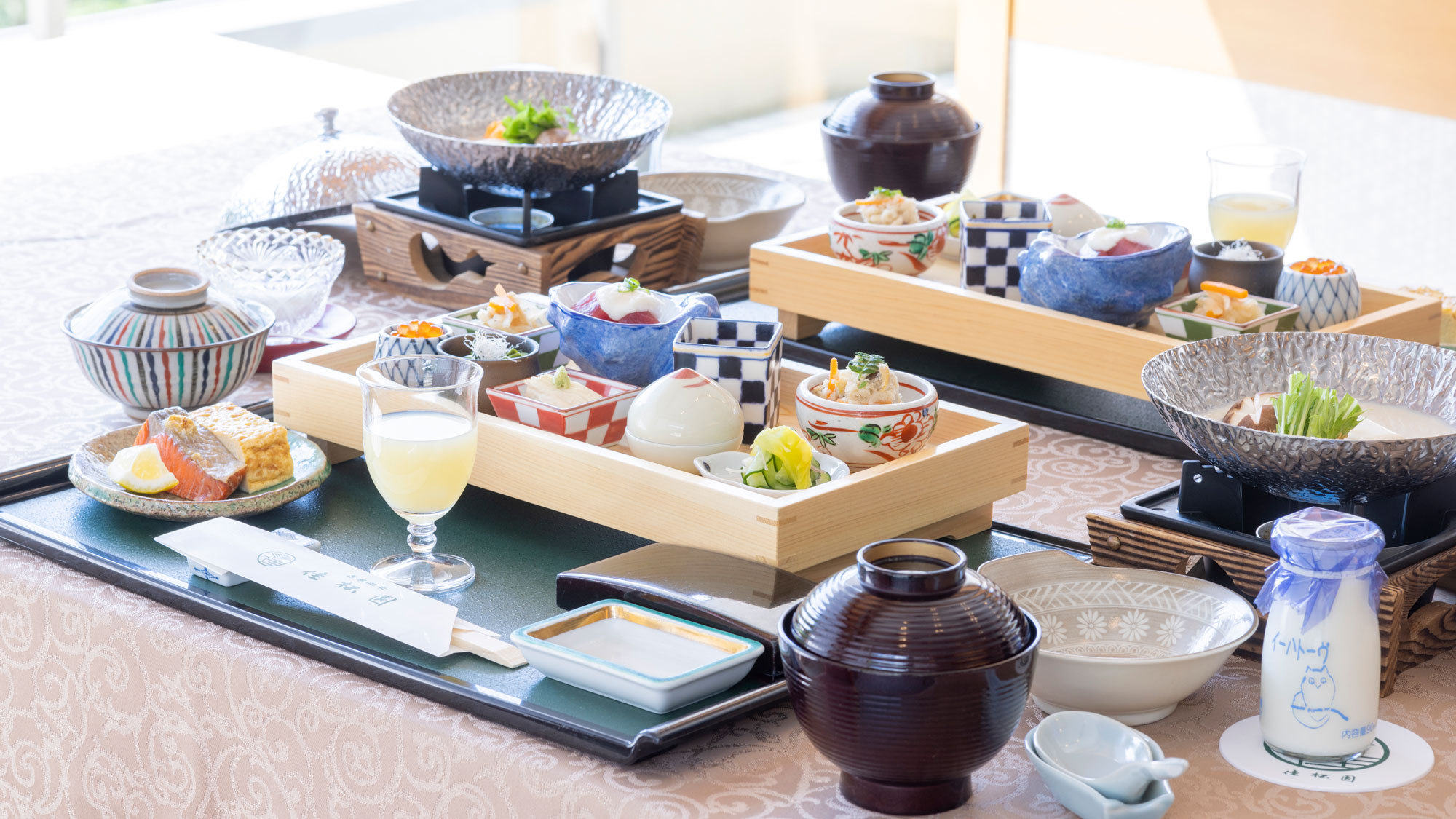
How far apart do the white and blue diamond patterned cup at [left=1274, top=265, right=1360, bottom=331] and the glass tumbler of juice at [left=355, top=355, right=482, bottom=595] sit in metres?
0.84

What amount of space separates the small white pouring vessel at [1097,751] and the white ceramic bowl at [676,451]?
1.26 feet

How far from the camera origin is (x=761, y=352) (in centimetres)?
133

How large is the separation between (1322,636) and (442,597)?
620 mm

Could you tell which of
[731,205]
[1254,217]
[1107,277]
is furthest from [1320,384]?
[731,205]

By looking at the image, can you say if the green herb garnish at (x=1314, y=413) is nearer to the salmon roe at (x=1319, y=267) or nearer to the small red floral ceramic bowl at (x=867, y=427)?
the small red floral ceramic bowl at (x=867, y=427)

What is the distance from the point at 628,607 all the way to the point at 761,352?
0.33 m

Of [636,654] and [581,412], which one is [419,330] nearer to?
[581,412]

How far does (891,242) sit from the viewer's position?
1703 millimetres

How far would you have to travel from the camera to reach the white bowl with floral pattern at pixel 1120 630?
975 mm

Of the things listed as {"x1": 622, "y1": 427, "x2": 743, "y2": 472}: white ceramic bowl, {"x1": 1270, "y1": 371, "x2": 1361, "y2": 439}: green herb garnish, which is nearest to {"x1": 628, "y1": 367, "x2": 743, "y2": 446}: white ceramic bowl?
{"x1": 622, "y1": 427, "x2": 743, "y2": 472}: white ceramic bowl

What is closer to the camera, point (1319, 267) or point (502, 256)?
point (1319, 267)

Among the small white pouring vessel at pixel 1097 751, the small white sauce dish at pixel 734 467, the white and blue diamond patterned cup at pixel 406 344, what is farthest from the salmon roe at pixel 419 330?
the small white pouring vessel at pixel 1097 751

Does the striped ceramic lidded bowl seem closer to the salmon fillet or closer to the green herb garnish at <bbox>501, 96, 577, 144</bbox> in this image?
the salmon fillet

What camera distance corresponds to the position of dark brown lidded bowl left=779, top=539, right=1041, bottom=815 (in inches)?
33.5
